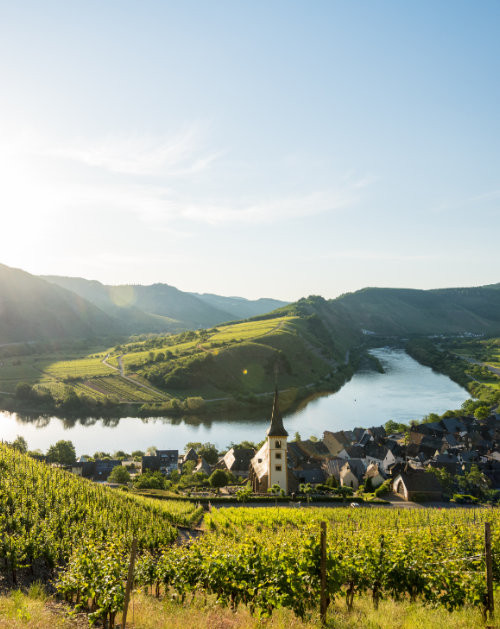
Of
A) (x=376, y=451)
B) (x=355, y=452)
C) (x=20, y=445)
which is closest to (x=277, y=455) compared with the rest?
(x=355, y=452)

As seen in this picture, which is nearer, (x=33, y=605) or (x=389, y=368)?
(x=33, y=605)

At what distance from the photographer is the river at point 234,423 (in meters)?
88.9

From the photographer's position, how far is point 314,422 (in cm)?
9706

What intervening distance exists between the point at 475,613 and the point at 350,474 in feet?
161

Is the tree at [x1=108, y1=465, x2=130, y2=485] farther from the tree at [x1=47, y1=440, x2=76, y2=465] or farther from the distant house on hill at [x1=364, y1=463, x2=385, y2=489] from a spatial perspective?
the distant house on hill at [x1=364, y1=463, x2=385, y2=489]

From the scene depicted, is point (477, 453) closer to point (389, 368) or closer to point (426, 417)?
point (426, 417)

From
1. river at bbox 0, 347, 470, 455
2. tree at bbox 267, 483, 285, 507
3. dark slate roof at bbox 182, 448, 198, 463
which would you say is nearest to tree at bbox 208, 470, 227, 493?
tree at bbox 267, 483, 285, 507

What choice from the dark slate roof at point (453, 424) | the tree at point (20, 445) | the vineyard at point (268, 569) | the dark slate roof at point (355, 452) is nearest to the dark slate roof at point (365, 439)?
the dark slate roof at point (355, 452)

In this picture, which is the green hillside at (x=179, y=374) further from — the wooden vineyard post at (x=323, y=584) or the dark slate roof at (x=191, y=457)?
the wooden vineyard post at (x=323, y=584)

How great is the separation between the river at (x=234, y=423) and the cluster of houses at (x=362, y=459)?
14815 millimetres

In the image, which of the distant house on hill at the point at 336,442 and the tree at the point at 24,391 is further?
the tree at the point at 24,391

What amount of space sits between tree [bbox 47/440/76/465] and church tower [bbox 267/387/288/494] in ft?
123

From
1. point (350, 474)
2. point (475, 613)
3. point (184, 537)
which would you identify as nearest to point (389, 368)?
point (350, 474)

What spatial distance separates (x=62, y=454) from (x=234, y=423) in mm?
42007
